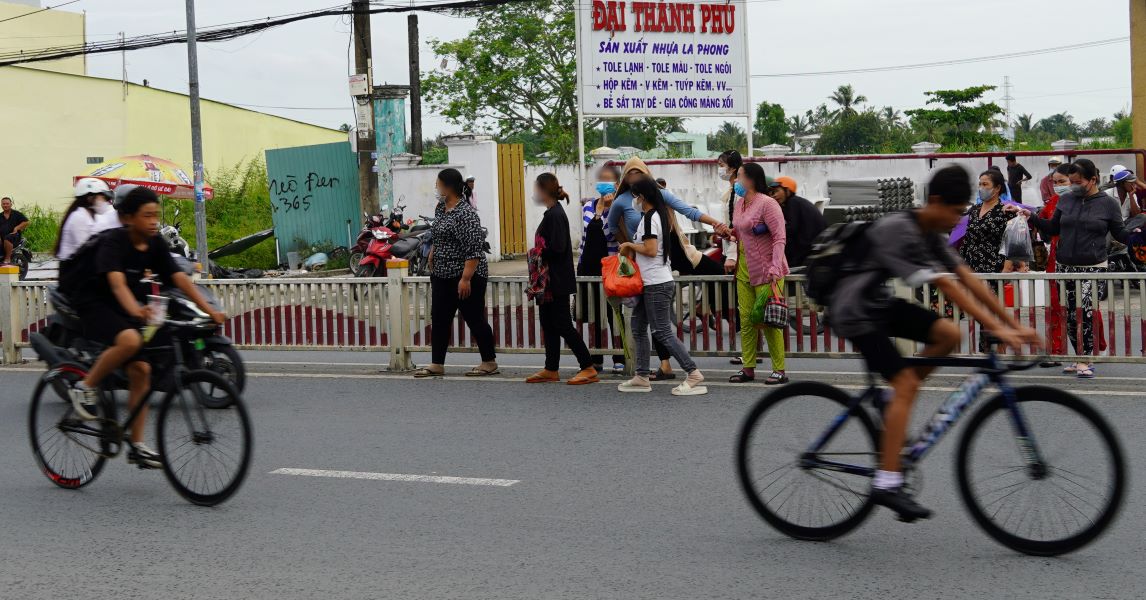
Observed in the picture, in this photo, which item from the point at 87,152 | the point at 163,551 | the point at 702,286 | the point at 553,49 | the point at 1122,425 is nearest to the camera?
the point at 163,551

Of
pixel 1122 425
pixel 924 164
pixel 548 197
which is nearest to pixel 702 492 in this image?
pixel 1122 425

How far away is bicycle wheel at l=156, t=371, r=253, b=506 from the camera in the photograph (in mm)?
6488

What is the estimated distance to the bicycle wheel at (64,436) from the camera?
7.13 m

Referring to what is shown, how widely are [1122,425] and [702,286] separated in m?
3.80

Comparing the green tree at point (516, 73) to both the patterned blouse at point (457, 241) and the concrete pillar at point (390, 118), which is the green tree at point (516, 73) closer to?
the concrete pillar at point (390, 118)

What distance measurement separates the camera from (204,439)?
6.57 meters

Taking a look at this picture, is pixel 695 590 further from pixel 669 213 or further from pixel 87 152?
pixel 87 152

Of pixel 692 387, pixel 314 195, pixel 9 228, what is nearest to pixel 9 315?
pixel 692 387

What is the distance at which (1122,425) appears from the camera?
27.6 feet

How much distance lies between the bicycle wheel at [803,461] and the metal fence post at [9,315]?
992 cm

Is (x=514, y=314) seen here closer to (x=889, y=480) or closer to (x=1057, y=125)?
(x=889, y=480)

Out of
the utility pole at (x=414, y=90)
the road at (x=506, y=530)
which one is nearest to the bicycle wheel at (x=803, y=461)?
the road at (x=506, y=530)

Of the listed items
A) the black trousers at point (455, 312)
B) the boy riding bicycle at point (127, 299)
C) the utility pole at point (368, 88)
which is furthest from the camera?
the utility pole at point (368, 88)

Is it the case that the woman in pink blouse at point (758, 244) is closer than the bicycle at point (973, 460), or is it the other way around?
the bicycle at point (973, 460)
